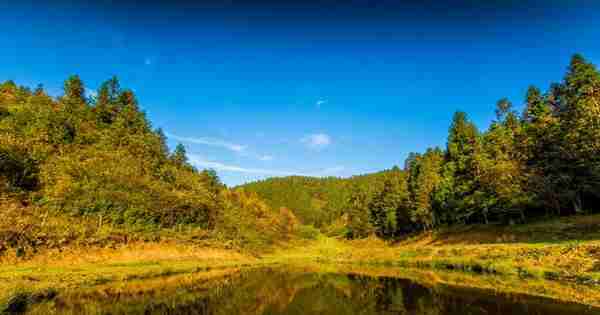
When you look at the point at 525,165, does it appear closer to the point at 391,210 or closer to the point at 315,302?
the point at 391,210

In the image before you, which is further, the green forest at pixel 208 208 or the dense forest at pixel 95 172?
the dense forest at pixel 95 172

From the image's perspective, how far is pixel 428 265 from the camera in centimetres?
3762

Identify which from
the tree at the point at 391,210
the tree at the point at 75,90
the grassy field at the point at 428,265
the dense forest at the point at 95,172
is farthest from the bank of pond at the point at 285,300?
the tree at the point at 75,90

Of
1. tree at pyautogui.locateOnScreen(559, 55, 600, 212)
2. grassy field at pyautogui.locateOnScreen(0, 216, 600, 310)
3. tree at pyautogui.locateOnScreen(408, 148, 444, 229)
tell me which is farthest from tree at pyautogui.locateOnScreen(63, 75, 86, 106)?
tree at pyautogui.locateOnScreen(559, 55, 600, 212)

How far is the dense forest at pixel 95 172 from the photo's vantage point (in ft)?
130

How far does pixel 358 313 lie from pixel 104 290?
15516 millimetres

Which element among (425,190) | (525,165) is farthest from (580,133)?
(425,190)

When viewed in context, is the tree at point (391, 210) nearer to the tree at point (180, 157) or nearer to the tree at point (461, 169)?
the tree at point (461, 169)

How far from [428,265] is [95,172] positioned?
42780 millimetres

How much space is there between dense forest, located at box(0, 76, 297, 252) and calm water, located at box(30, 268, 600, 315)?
16457 millimetres

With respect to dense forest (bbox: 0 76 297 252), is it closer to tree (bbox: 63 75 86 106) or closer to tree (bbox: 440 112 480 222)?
tree (bbox: 63 75 86 106)

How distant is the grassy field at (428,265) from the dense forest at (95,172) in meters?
4.16

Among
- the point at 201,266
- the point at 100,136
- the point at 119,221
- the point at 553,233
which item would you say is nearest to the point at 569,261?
the point at 553,233

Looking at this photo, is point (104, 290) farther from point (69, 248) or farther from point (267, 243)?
point (267, 243)
